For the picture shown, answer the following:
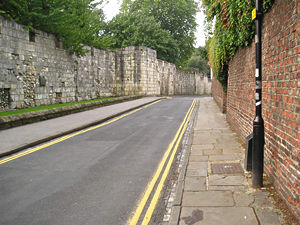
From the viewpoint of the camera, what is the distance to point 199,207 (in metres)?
3.89

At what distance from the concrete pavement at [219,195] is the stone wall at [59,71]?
10.7 m

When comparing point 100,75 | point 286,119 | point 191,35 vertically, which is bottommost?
point 286,119

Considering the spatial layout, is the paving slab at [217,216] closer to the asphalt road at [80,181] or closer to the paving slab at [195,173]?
the asphalt road at [80,181]

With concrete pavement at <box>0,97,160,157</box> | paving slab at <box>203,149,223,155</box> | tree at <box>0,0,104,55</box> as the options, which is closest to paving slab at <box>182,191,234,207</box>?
paving slab at <box>203,149,223,155</box>

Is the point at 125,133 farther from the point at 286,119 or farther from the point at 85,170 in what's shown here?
the point at 286,119

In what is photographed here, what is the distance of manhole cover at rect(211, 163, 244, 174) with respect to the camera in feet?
17.8

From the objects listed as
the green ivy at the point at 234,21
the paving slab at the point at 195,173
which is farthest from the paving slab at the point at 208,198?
the green ivy at the point at 234,21

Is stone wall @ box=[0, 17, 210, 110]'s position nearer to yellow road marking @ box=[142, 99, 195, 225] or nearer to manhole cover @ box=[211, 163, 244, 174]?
yellow road marking @ box=[142, 99, 195, 225]

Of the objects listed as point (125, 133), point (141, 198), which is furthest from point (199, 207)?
point (125, 133)

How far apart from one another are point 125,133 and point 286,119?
22.1 feet

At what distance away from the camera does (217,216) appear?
360 centimetres

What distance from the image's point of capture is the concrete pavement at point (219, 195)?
353cm

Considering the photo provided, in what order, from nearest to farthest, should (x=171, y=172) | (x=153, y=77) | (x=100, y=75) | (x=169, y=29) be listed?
(x=171, y=172)
(x=100, y=75)
(x=153, y=77)
(x=169, y=29)

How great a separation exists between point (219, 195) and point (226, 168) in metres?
1.46
